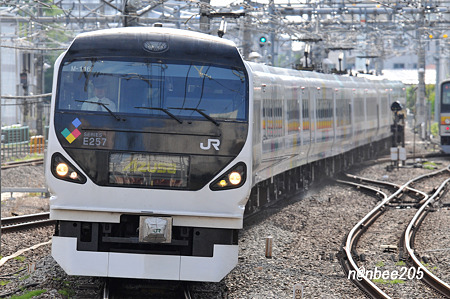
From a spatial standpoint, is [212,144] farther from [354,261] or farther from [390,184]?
[390,184]

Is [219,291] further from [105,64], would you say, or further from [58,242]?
[105,64]

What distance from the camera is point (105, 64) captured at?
26.3 feet

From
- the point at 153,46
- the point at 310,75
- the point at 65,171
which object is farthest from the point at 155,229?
the point at 310,75

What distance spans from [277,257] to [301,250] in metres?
0.76

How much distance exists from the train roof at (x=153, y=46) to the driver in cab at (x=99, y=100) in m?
0.27

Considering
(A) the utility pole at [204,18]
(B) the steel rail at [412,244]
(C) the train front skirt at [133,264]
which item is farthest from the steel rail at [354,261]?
(A) the utility pole at [204,18]

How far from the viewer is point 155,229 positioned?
7633mm

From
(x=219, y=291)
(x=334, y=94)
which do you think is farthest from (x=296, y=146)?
(x=219, y=291)

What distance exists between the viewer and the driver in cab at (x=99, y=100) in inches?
310

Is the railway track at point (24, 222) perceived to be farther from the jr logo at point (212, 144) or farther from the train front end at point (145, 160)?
the jr logo at point (212, 144)

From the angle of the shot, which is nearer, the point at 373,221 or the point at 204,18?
the point at 373,221

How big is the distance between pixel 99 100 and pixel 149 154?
70 centimetres

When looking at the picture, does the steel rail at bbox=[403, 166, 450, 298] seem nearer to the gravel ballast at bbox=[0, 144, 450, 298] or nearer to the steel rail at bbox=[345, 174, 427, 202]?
the gravel ballast at bbox=[0, 144, 450, 298]

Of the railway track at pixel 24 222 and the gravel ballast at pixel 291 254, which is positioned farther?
the railway track at pixel 24 222
